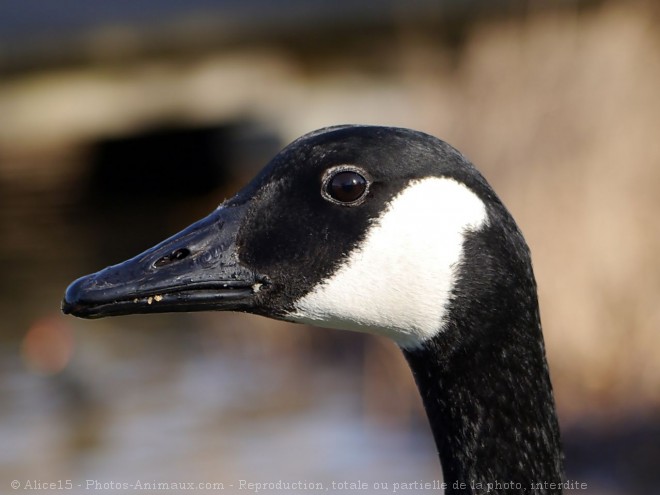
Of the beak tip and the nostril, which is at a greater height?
the nostril

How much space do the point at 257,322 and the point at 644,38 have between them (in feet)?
16.2

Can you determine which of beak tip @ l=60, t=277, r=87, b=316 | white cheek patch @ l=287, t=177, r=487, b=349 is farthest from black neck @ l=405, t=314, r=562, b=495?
beak tip @ l=60, t=277, r=87, b=316

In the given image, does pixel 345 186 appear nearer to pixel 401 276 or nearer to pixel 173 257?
pixel 401 276

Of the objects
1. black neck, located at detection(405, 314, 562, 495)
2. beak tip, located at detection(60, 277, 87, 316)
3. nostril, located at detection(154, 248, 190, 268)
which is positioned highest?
nostril, located at detection(154, 248, 190, 268)

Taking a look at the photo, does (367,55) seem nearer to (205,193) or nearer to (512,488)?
(205,193)

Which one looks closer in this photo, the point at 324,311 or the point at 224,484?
the point at 324,311

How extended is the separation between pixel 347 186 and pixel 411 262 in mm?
278

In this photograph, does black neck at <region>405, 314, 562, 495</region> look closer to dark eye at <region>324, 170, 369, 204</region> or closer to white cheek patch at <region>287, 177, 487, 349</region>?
white cheek patch at <region>287, 177, 487, 349</region>

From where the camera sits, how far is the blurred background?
7680 millimetres

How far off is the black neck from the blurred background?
153 inches

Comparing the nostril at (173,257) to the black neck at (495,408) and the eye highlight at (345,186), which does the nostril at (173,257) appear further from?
the black neck at (495,408)

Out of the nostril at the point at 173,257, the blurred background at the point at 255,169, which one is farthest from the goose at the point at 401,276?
the blurred background at the point at 255,169

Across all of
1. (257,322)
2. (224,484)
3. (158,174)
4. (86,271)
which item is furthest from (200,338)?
(158,174)

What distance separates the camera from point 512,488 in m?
3.17
